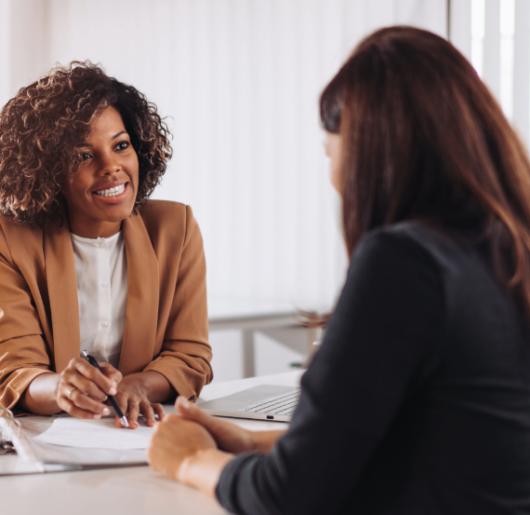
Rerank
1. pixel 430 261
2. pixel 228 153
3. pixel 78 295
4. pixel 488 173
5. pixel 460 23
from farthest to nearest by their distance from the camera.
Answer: pixel 228 153 < pixel 460 23 < pixel 78 295 < pixel 488 173 < pixel 430 261

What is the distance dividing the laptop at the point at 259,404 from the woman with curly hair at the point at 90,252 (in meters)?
0.10

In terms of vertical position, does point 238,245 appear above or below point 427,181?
below

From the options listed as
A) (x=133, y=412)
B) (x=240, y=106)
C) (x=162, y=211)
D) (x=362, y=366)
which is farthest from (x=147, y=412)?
(x=240, y=106)

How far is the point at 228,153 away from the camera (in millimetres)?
4168

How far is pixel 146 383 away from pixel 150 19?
288 cm

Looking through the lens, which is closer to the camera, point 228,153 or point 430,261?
point 430,261

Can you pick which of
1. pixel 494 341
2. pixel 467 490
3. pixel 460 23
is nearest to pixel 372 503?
pixel 467 490

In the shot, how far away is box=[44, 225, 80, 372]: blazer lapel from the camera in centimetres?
184

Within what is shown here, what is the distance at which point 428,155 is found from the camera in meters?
0.94

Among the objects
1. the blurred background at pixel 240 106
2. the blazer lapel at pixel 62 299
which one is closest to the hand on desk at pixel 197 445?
the blazer lapel at pixel 62 299

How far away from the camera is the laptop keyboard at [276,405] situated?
168cm

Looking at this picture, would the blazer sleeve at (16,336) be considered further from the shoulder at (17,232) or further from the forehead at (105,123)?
the forehead at (105,123)

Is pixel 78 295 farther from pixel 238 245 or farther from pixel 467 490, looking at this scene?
pixel 238 245

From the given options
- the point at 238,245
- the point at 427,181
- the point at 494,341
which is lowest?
the point at 238,245
